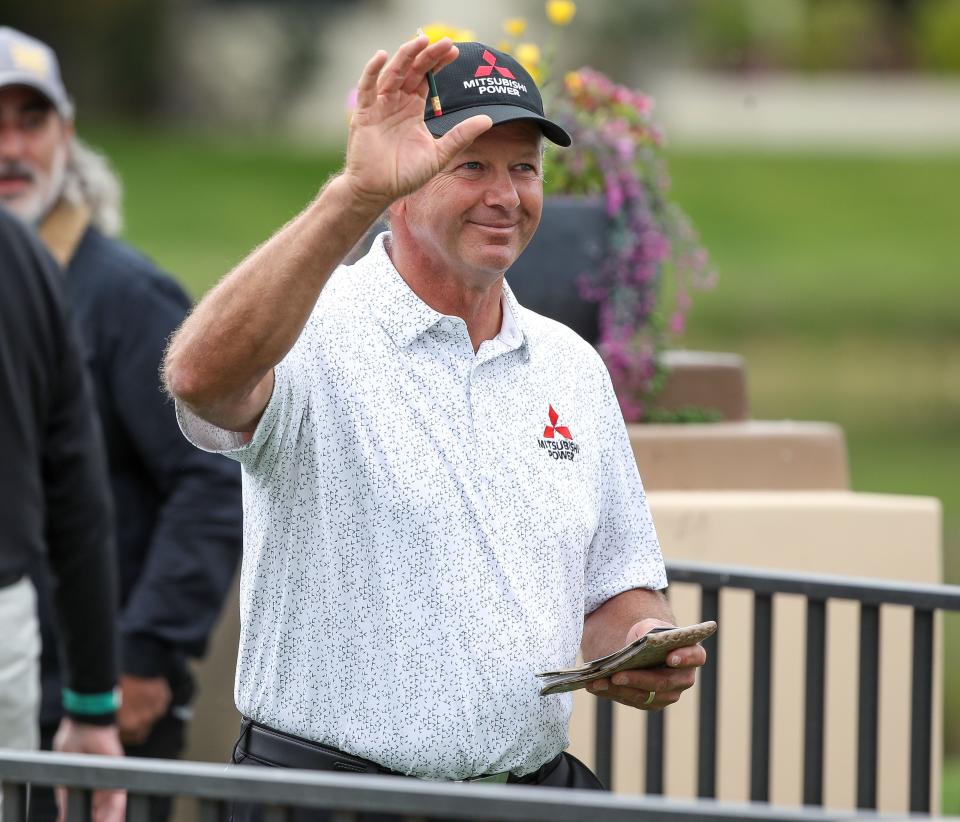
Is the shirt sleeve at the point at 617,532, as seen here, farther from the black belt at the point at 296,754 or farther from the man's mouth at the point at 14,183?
the man's mouth at the point at 14,183

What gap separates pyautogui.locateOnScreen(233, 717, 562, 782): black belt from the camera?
109 inches

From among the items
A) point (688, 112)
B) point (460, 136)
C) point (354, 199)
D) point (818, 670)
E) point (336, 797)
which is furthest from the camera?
point (688, 112)

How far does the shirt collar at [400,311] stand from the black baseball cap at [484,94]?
10.2 inches

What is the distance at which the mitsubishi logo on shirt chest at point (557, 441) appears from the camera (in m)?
2.92

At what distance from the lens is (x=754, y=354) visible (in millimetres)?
25047

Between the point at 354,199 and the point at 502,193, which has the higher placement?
the point at 502,193

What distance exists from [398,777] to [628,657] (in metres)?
0.42

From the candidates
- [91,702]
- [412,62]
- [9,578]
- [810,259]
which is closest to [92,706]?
[91,702]

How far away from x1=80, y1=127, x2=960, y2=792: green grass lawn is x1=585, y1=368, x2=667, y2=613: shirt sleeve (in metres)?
5.24

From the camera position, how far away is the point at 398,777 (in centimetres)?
280

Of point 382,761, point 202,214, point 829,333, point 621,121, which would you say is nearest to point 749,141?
point 202,214

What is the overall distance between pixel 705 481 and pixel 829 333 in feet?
73.6

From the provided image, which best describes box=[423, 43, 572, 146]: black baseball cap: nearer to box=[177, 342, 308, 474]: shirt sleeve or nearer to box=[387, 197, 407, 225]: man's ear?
box=[387, 197, 407, 225]: man's ear

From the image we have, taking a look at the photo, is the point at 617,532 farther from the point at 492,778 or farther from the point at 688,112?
the point at 688,112
